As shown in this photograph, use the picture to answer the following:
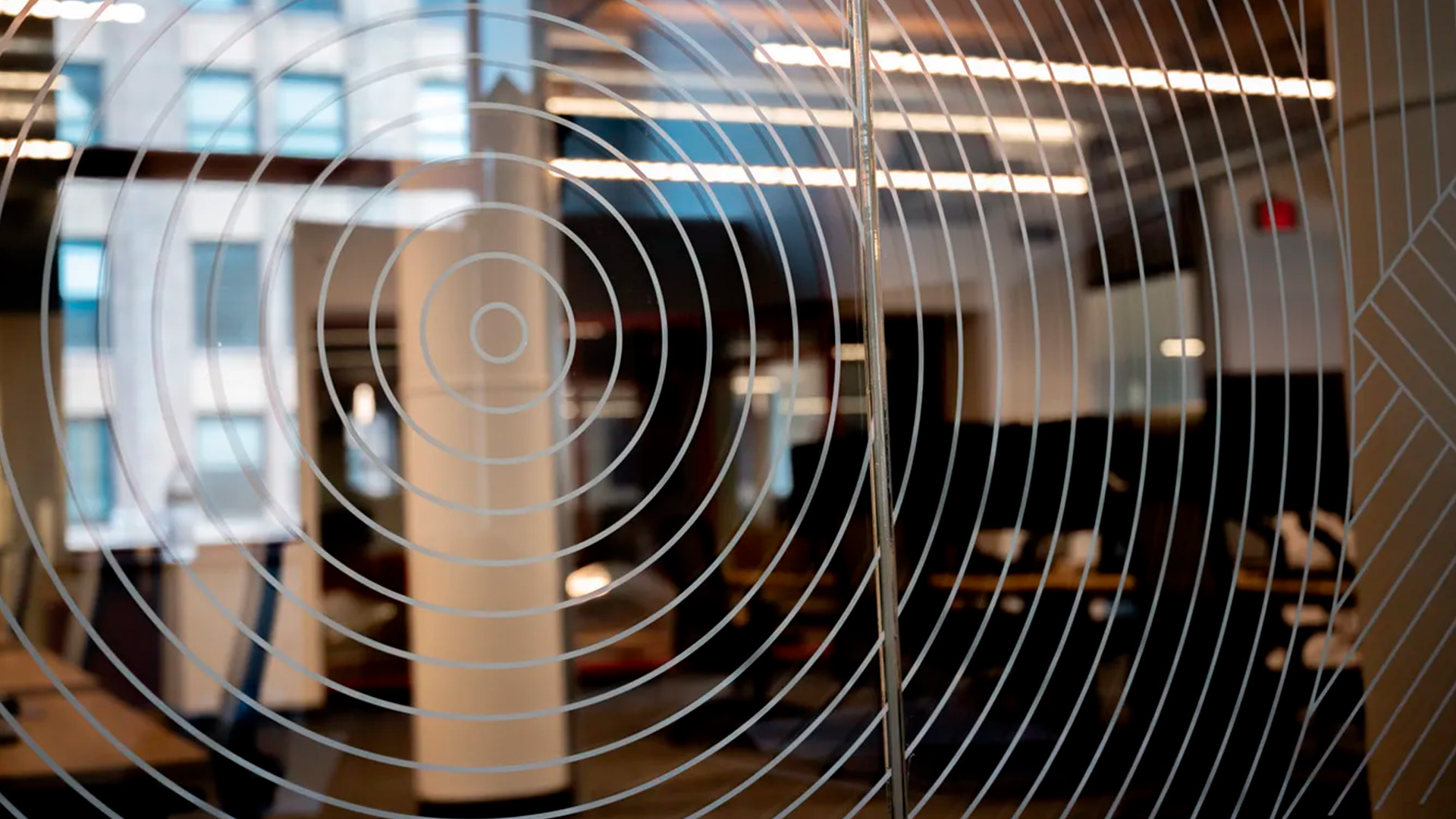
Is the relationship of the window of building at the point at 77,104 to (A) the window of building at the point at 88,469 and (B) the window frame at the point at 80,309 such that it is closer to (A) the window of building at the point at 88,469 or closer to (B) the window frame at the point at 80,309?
(B) the window frame at the point at 80,309

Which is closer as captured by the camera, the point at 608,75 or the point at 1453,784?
the point at 608,75

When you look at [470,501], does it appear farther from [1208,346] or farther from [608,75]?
[1208,346]

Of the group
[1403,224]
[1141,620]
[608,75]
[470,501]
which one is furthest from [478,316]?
[1403,224]

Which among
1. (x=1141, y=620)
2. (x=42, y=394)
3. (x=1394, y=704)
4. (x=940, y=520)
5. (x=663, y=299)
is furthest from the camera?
(x=1394, y=704)

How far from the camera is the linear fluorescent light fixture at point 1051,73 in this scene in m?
1.74

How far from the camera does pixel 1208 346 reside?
2021 mm

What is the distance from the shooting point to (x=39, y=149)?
1.43 meters

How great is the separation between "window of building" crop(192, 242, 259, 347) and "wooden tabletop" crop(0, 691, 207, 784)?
0.44 metres

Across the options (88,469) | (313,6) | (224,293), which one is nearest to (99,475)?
(88,469)

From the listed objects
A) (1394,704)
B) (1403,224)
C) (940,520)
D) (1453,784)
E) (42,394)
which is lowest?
(1453,784)

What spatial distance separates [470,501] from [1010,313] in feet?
2.79

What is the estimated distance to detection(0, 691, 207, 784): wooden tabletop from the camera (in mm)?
1430

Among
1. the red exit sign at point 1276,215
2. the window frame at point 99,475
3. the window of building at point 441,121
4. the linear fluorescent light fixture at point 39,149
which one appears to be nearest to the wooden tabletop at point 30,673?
the window frame at point 99,475

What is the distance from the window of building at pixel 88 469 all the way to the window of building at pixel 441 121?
0.50m
